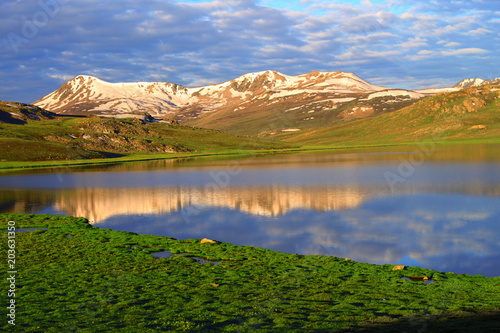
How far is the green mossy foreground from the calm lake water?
3.88 m

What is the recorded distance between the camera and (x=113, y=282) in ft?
63.8

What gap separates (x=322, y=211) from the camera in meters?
39.3

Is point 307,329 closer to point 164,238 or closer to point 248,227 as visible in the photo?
point 164,238

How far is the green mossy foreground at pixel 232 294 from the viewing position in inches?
567

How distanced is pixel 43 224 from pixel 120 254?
1358 cm

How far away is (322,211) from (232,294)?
2286 cm

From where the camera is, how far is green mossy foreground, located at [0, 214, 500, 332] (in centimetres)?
1439

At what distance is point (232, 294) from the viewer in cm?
1772

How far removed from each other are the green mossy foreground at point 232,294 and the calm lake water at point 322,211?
3.88 metres

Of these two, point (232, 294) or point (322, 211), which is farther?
point (322, 211)

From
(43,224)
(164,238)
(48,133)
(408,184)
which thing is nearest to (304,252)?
(164,238)

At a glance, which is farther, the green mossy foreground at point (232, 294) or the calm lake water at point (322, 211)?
the calm lake water at point (322, 211)

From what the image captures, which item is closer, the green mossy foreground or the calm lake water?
the green mossy foreground

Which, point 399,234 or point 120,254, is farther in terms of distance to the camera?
point 399,234
